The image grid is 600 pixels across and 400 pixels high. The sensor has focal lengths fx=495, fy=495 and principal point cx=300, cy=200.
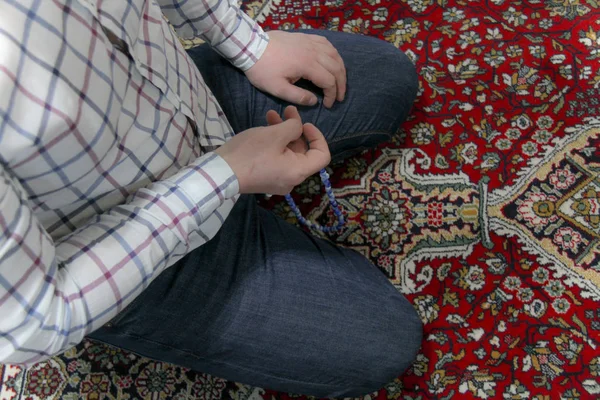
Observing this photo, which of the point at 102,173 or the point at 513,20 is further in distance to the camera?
the point at 513,20

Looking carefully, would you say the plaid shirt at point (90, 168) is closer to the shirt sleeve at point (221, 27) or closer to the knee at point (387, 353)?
the shirt sleeve at point (221, 27)

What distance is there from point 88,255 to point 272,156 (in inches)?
10.4

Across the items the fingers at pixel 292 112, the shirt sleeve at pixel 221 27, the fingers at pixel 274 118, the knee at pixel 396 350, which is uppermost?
the shirt sleeve at pixel 221 27

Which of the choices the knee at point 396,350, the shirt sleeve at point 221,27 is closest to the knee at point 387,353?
Answer: the knee at point 396,350

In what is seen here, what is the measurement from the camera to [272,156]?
680mm

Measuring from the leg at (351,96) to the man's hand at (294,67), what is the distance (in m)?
0.03

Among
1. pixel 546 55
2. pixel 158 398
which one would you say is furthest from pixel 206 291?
pixel 546 55

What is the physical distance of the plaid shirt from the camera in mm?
473

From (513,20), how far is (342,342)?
0.87 m

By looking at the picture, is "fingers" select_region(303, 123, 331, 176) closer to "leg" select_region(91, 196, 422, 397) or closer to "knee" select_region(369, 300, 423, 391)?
"leg" select_region(91, 196, 422, 397)

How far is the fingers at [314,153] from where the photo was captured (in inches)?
28.2

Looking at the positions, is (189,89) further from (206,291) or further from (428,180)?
(428,180)

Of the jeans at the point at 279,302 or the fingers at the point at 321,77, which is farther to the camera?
the fingers at the point at 321,77

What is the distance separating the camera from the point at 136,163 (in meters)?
0.62
